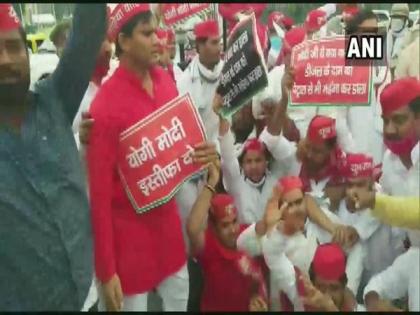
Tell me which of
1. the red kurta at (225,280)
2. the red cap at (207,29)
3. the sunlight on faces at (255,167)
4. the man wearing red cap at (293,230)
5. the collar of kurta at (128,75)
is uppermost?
the red cap at (207,29)

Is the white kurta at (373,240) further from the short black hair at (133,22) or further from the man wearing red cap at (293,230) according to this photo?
the short black hair at (133,22)

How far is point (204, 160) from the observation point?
2.57 meters

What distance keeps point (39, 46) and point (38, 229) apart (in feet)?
1.89

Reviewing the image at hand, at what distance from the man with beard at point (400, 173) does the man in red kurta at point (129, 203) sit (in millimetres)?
581

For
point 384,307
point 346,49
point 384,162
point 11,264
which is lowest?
point 384,307

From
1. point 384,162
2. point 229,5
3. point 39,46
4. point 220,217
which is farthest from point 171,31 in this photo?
point 384,162

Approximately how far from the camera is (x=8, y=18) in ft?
7.98

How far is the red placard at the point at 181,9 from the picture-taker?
250 centimetres

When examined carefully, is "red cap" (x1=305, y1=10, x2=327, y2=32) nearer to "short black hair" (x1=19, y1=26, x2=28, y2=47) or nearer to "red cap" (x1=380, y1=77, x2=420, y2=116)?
"red cap" (x1=380, y1=77, x2=420, y2=116)

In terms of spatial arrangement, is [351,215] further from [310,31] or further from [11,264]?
[11,264]

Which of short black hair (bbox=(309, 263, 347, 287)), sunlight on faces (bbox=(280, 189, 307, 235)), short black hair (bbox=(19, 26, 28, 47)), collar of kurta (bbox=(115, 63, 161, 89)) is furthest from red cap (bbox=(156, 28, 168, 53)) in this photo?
short black hair (bbox=(309, 263, 347, 287))

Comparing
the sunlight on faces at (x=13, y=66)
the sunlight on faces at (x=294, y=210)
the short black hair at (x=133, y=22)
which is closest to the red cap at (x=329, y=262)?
the sunlight on faces at (x=294, y=210)

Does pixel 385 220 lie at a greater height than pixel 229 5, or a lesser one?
lesser

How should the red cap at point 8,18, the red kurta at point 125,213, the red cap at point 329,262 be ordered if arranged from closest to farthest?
1. the red cap at point 8,18
2. the red kurta at point 125,213
3. the red cap at point 329,262
